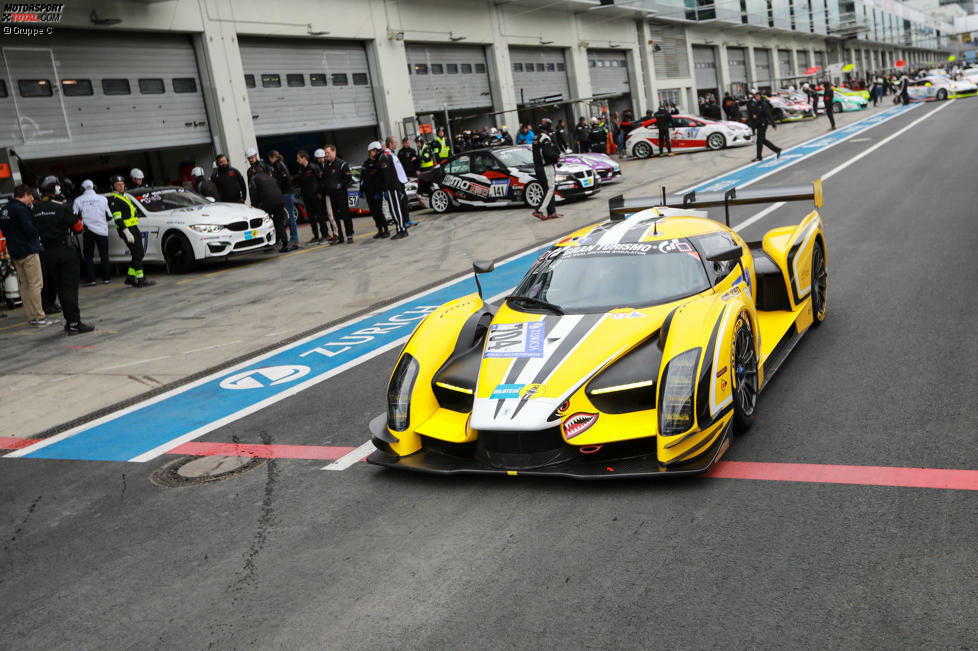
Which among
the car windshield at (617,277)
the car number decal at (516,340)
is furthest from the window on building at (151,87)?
the car number decal at (516,340)

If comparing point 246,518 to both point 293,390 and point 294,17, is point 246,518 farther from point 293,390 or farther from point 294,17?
point 294,17

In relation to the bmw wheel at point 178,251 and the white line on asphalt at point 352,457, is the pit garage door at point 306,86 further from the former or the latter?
the white line on asphalt at point 352,457

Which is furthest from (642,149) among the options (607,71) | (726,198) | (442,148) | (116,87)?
(726,198)

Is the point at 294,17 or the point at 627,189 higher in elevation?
the point at 294,17

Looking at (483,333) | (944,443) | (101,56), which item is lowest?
(944,443)

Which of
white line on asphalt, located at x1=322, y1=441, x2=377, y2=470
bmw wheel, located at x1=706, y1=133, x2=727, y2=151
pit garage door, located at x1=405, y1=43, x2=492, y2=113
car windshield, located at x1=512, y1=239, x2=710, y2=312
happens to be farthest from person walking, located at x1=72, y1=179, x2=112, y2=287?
bmw wheel, located at x1=706, y1=133, x2=727, y2=151

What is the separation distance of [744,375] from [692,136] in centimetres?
2730

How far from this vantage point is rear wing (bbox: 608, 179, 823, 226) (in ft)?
25.8

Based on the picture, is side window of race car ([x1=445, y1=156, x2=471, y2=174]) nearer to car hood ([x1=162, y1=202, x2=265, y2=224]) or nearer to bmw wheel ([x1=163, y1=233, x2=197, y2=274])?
car hood ([x1=162, y1=202, x2=265, y2=224])

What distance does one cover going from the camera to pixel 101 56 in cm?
1934

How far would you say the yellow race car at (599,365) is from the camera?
466cm

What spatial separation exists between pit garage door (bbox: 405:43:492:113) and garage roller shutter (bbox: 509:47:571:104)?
1.98 meters

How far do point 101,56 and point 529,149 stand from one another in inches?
379

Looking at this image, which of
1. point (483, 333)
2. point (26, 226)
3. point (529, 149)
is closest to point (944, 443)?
point (483, 333)
